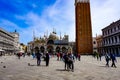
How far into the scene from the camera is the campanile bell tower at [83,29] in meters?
56.5

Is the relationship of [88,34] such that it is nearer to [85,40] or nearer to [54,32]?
[85,40]

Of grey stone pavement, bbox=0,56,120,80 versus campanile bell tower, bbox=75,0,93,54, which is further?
campanile bell tower, bbox=75,0,93,54

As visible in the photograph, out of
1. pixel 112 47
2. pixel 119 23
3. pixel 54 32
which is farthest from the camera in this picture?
pixel 54 32

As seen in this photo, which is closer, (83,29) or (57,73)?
(57,73)

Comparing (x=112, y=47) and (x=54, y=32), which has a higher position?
(x=54, y=32)

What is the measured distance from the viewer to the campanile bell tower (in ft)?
185

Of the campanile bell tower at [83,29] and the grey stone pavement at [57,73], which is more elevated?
the campanile bell tower at [83,29]

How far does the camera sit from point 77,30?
5750 centimetres

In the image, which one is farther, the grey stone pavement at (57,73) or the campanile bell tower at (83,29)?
the campanile bell tower at (83,29)

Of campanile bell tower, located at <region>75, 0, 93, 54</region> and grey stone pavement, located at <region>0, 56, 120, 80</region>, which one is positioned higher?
campanile bell tower, located at <region>75, 0, 93, 54</region>

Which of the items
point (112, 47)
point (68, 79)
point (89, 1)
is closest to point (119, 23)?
point (112, 47)

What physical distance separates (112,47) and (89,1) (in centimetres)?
2027

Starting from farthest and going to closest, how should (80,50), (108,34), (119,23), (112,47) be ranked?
(80,50), (108,34), (112,47), (119,23)

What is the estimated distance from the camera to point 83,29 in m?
56.9
